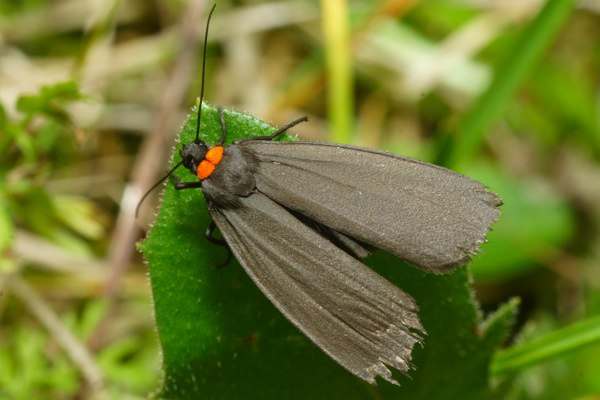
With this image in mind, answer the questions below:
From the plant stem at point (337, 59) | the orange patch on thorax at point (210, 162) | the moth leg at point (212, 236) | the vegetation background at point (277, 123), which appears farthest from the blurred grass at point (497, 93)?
the moth leg at point (212, 236)

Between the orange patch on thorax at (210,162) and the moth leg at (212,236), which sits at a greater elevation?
the orange patch on thorax at (210,162)

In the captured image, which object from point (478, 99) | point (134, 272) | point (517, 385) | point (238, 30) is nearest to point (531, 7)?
point (478, 99)

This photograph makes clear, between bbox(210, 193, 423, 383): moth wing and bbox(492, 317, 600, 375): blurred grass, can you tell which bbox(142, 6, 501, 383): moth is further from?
bbox(492, 317, 600, 375): blurred grass

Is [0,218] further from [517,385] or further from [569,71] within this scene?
[569,71]

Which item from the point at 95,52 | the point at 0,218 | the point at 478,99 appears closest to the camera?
the point at 0,218

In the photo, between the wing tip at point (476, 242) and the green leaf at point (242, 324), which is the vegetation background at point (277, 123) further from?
the wing tip at point (476, 242)

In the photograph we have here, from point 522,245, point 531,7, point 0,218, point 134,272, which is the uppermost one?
point 531,7
